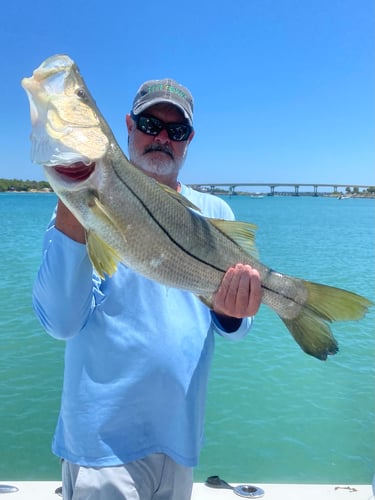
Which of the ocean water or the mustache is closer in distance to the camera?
the mustache

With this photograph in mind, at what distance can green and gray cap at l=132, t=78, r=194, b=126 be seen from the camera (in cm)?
287

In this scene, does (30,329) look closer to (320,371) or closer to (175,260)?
(320,371)

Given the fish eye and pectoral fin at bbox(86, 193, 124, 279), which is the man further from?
the fish eye

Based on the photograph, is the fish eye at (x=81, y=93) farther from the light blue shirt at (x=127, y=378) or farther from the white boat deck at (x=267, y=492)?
the white boat deck at (x=267, y=492)

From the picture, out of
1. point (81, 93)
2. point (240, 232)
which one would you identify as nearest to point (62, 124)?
point (81, 93)

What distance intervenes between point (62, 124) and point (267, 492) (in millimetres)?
3407

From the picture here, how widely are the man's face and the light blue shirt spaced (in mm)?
697

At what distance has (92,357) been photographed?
2434mm

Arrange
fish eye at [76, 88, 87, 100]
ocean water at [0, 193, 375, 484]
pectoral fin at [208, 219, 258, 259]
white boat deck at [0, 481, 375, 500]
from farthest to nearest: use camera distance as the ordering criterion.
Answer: ocean water at [0, 193, 375, 484]
white boat deck at [0, 481, 375, 500]
pectoral fin at [208, 219, 258, 259]
fish eye at [76, 88, 87, 100]

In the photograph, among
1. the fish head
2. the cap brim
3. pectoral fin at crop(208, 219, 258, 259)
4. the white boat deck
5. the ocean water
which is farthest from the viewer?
the ocean water

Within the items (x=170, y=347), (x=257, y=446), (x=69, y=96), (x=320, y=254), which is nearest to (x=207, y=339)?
(x=170, y=347)

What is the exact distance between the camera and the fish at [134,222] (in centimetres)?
198

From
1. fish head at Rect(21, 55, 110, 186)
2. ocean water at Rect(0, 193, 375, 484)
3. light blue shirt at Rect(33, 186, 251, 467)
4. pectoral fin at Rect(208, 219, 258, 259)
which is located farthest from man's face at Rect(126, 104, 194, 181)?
ocean water at Rect(0, 193, 375, 484)

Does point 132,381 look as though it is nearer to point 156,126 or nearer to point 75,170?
point 75,170
